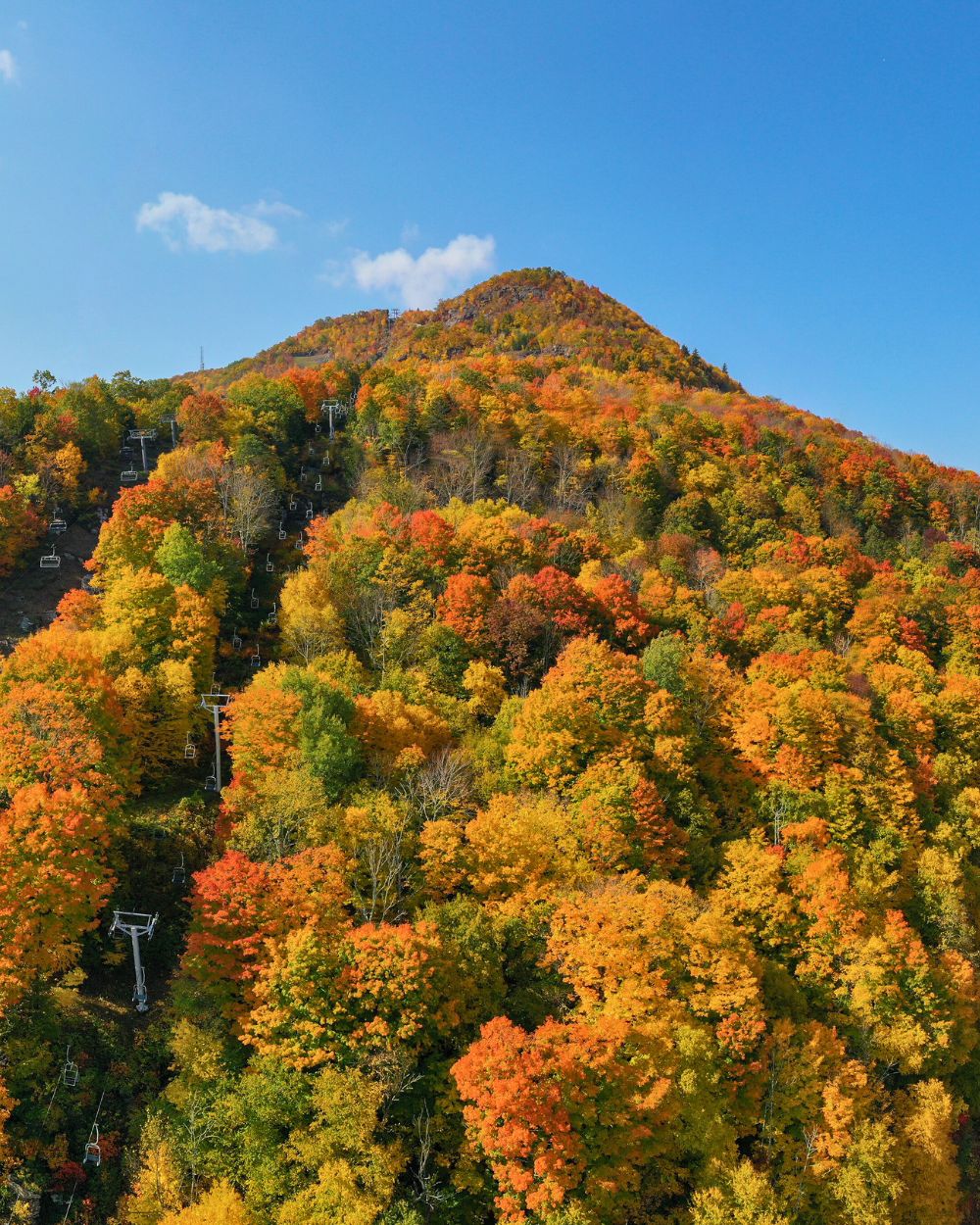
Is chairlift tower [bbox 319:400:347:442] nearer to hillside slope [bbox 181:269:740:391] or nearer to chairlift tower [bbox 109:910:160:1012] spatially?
hillside slope [bbox 181:269:740:391]

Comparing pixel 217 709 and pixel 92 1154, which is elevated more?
pixel 217 709

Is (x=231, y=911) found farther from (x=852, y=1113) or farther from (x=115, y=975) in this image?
(x=852, y=1113)

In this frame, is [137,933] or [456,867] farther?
[456,867]

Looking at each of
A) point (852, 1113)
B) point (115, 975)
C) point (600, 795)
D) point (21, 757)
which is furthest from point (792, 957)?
point (21, 757)

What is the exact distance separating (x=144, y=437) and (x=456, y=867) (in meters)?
48.2

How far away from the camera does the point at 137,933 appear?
2934 cm

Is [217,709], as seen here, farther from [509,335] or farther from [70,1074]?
[509,335]

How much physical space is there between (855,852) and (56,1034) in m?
34.3

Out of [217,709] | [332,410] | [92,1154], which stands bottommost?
[92,1154]

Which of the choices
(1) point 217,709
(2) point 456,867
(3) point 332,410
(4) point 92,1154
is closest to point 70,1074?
(4) point 92,1154

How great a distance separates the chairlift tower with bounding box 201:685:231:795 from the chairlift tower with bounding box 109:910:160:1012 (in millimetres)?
7916

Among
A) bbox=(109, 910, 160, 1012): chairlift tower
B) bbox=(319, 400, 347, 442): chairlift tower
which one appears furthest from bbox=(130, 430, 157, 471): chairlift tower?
bbox=(109, 910, 160, 1012): chairlift tower

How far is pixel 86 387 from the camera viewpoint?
65.1 metres

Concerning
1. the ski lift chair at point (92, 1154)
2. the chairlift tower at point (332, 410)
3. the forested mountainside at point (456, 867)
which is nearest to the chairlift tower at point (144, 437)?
the forested mountainside at point (456, 867)
